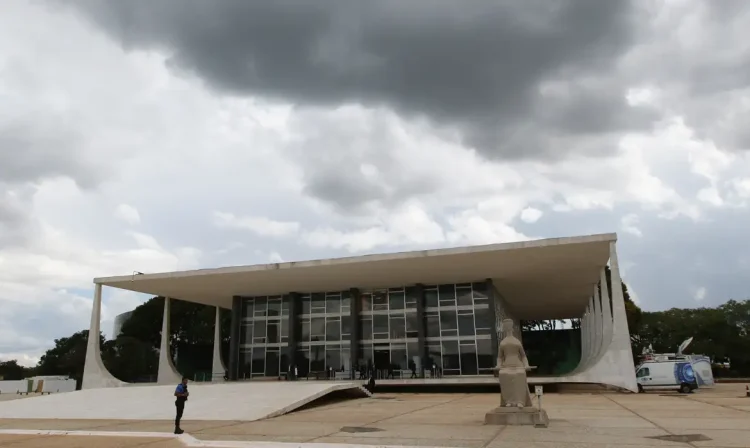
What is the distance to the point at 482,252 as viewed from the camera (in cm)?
2711

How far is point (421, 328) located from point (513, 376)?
21.2m

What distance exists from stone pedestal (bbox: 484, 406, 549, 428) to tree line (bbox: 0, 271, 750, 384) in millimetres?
49347

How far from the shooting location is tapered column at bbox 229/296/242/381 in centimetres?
3797

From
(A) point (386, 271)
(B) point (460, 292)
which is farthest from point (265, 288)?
(B) point (460, 292)

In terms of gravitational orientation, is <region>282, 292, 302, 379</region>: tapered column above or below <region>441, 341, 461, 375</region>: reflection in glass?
above

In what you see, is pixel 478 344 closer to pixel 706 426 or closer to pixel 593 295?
pixel 593 295

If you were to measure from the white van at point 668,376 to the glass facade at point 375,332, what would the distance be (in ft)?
27.0

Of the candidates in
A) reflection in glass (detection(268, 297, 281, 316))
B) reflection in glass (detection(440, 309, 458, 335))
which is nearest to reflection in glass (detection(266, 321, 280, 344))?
reflection in glass (detection(268, 297, 281, 316))

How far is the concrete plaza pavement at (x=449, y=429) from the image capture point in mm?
10406

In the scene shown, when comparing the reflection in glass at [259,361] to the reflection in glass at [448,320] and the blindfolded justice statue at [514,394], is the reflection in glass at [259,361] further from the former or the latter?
the blindfolded justice statue at [514,394]

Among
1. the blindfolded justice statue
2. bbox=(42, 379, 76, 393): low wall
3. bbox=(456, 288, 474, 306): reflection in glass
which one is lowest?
bbox=(42, 379, 76, 393): low wall

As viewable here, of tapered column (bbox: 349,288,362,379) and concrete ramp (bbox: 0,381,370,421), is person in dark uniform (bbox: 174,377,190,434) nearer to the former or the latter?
concrete ramp (bbox: 0,381,370,421)

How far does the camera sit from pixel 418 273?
31.9 m

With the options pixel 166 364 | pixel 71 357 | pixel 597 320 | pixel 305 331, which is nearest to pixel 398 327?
pixel 305 331
